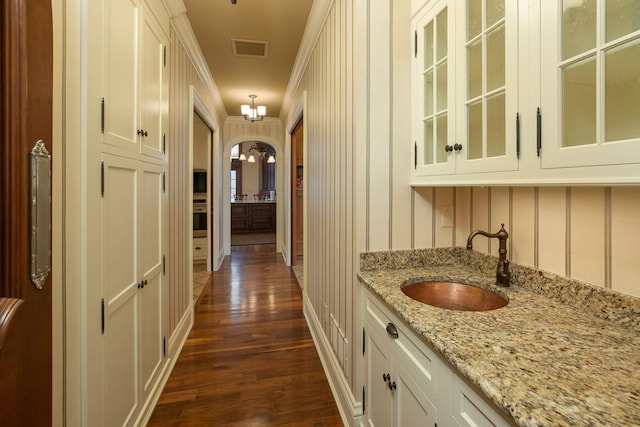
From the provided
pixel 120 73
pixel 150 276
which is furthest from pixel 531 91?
pixel 150 276

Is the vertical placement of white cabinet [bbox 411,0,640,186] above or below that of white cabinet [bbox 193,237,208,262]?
above

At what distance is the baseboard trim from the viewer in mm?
1626

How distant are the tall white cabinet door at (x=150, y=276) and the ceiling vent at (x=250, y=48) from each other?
1.70 metres

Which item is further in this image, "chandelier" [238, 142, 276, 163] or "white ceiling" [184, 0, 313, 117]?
"chandelier" [238, 142, 276, 163]

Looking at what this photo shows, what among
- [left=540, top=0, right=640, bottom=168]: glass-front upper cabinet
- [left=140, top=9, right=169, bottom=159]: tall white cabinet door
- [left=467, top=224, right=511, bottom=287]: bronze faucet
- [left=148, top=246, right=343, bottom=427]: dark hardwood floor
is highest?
[left=140, top=9, right=169, bottom=159]: tall white cabinet door

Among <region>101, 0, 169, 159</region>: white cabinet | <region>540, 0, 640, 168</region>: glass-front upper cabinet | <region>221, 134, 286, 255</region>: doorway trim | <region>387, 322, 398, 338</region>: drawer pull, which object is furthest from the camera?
<region>221, 134, 286, 255</region>: doorway trim

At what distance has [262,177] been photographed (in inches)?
433

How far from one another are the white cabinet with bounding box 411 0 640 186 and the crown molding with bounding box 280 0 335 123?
0.97 meters

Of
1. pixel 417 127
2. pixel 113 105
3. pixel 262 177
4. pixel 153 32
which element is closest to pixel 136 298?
pixel 113 105

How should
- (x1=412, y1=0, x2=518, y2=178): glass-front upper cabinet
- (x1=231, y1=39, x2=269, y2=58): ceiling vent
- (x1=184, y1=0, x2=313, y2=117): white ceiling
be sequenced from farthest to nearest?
(x1=231, y1=39, x2=269, y2=58): ceiling vent < (x1=184, y1=0, x2=313, y2=117): white ceiling < (x1=412, y1=0, x2=518, y2=178): glass-front upper cabinet

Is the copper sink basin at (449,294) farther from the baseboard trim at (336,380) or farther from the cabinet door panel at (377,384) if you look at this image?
the baseboard trim at (336,380)

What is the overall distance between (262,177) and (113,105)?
978cm

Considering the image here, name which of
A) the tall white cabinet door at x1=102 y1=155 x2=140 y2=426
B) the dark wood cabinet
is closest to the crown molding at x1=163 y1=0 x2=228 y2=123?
the tall white cabinet door at x1=102 y1=155 x2=140 y2=426

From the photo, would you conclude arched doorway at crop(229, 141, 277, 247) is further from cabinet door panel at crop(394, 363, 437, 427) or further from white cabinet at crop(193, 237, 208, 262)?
cabinet door panel at crop(394, 363, 437, 427)
